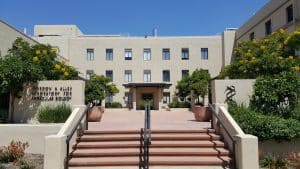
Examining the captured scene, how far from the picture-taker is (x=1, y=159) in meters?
10.0

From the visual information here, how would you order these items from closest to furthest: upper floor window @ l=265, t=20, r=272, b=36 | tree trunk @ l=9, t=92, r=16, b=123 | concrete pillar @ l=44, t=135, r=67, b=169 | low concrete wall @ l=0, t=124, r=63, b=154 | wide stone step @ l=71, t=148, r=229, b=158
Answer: concrete pillar @ l=44, t=135, r=67, b=169
wide stone step @ l=71, t=148, r=229, b=158
low concrete wall @ l=0, t=124, r=63, b=154
tree trunk @ l=9, t=92, r=16, b=123
upper floor window @ l=265, t=20, r=272, b=36

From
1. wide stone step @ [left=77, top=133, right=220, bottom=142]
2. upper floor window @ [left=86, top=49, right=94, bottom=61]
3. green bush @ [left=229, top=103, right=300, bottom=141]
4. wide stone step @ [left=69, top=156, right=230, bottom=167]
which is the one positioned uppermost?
upper floor window @ [left=86, top=49, right=94, bottom=61]

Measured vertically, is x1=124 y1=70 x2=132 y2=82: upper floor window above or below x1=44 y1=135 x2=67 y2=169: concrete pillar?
above

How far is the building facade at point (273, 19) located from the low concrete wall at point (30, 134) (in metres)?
21.0

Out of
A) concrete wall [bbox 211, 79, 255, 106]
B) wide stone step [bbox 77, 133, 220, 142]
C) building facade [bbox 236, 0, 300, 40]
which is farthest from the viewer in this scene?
building facade [bbox 236, 0, 300, 40]

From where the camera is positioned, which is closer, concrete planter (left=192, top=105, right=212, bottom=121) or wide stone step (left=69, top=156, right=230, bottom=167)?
wide stone step (left=69, top=156, right=230, bottom=167)

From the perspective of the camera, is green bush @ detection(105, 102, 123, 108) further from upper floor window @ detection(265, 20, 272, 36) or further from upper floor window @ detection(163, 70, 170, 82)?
upper floor window @ detection(265, 20, 272, 36)

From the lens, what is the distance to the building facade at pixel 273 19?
27.1 m

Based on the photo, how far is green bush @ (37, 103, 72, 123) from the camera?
12.8 metres

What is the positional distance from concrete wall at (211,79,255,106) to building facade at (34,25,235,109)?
29880mm

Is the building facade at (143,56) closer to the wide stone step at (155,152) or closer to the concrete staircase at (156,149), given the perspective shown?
the concrete staircase at (156,149)

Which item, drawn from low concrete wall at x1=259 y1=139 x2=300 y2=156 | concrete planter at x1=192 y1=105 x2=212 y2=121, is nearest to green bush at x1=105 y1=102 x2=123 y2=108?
concrete planter at x1=192 y1=105 x2=212 y2=121

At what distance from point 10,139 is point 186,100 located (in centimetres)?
3124

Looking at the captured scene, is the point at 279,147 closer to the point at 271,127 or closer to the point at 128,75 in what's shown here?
the point at 271,127
